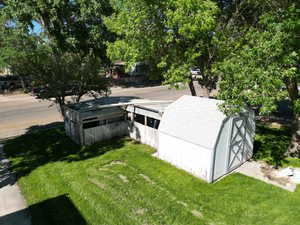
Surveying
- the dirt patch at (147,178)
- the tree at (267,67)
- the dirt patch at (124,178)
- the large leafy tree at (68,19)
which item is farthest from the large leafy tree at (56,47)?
the tree at (267,67)

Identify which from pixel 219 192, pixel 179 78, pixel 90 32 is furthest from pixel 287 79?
pixel 90 32

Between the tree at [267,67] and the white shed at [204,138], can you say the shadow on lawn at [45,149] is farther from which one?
the tree at [267,67]

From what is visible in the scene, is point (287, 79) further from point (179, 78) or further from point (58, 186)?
point (58, 186)

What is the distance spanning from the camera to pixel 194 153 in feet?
31.6

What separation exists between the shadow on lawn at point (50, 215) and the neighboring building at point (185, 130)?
5030mm

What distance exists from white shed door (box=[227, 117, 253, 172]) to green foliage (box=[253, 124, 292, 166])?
1133 mm

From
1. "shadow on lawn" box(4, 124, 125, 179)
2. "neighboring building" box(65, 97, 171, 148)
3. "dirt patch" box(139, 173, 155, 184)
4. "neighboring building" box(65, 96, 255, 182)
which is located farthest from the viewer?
"neighboring building" box(65, 97, 171, 148)

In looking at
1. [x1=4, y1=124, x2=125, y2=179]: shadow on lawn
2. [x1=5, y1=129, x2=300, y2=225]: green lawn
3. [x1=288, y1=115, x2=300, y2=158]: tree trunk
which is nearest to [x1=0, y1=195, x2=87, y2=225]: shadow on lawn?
[x1=5, y1=129, x2=300, y2=225]: green lawn

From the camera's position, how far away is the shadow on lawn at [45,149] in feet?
38.0

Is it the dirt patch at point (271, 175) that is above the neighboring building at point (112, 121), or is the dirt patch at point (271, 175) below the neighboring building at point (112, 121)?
below

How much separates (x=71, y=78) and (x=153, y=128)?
6321 mm

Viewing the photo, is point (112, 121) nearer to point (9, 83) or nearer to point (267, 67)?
point (267, 67)

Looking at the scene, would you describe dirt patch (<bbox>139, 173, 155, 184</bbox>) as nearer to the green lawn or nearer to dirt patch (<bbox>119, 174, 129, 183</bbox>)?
the green lawn

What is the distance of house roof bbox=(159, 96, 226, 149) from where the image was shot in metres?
9.12
